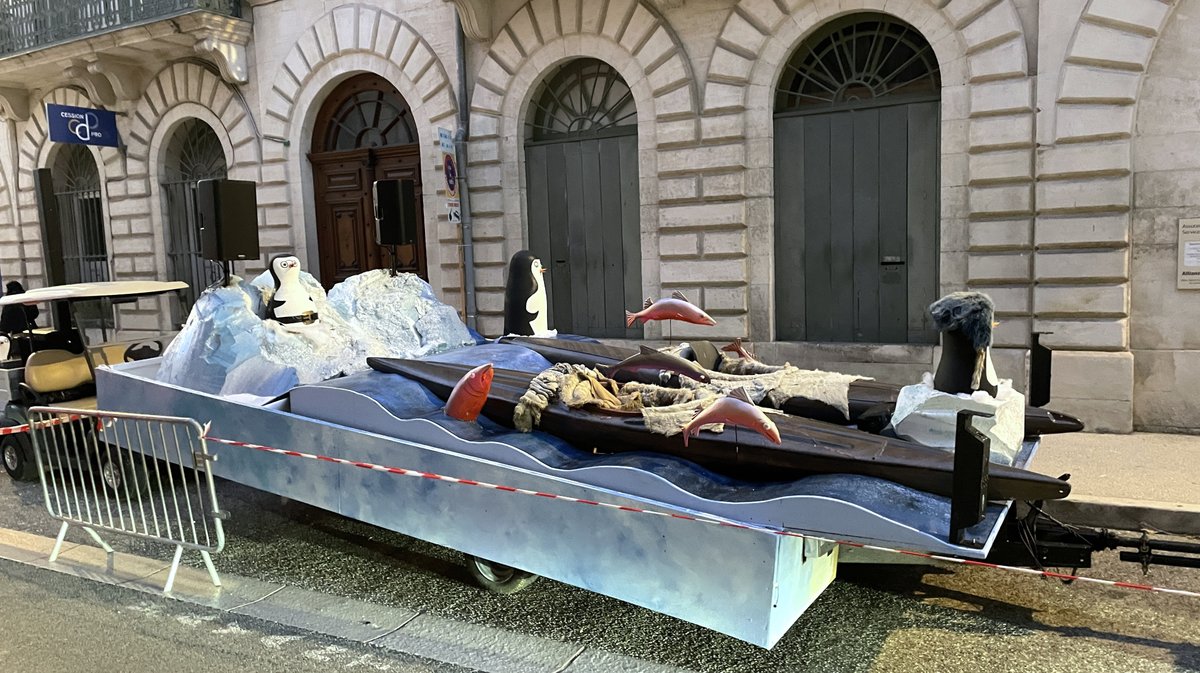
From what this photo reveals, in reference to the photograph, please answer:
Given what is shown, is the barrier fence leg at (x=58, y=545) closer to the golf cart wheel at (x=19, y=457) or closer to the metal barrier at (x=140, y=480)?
the metal barrier at (x=140, y=480)

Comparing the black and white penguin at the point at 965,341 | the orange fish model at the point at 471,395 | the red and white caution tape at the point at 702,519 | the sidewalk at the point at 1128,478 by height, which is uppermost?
the black and white penguin at the point at 965,341

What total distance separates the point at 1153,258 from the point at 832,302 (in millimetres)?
3040

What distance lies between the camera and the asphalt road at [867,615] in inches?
139

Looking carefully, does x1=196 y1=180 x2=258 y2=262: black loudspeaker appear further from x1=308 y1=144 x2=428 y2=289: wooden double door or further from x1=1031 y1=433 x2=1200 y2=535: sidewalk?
x1=1031 y1=433 x2=1200 y2=535: sidewalk

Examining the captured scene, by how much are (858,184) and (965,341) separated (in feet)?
18.8

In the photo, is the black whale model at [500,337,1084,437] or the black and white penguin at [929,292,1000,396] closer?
the black and white penguin at [929,292,1000,396]

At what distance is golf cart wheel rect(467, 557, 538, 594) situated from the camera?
426cm

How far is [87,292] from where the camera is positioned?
284 inches

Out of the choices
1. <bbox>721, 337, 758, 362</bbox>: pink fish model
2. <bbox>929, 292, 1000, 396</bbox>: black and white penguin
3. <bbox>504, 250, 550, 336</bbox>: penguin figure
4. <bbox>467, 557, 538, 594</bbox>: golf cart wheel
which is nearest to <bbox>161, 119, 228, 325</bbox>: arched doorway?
<bbox>504, 250, 550, 336</bbox>: penguin figure

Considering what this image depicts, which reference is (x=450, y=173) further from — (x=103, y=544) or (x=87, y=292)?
(x=103, y=544)

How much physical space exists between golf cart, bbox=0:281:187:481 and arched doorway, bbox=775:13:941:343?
6715mm

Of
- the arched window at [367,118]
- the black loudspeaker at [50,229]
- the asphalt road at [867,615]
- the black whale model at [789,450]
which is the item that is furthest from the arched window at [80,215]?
the black whale model at [789,450]

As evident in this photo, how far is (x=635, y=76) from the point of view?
10000 millimetres

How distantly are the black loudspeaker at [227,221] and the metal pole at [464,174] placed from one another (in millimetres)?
4644
